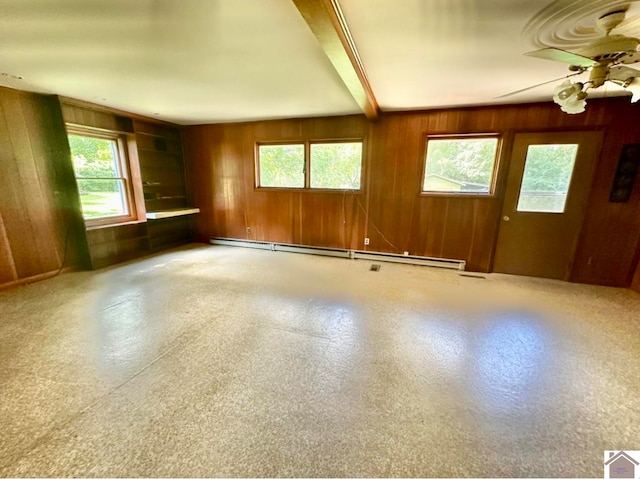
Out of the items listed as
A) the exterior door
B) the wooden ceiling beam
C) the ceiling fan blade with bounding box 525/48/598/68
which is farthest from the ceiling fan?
the exterior door

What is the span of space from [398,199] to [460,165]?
1.01m

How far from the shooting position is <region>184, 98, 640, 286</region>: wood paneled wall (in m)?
3.24

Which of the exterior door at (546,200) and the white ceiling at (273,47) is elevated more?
the white ceiling at (273,47)

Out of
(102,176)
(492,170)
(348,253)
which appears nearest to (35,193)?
(102,176)

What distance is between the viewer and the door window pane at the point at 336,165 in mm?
4273

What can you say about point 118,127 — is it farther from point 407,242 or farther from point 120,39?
point 407,242

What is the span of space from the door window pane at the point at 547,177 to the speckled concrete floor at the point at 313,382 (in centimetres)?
127

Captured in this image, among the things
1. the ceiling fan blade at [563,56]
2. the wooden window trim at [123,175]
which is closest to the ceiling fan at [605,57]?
the ceiling fan blade at [563,56]

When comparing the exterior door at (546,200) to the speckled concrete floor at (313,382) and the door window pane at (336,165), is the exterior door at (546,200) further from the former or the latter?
the door window pane at (336,165)

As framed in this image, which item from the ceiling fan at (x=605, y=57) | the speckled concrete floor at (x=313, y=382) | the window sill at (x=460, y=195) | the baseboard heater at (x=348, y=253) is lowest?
the speckled concrete floor at (x=313, y=382)

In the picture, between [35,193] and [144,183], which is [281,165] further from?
[35,193]

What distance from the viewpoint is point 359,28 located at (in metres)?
1.71

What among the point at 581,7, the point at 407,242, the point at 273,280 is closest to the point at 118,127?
the point at 273,280

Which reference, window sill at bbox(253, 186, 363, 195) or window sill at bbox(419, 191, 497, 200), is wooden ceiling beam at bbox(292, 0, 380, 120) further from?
window sill at bbox(419, 191, 497, 200)
